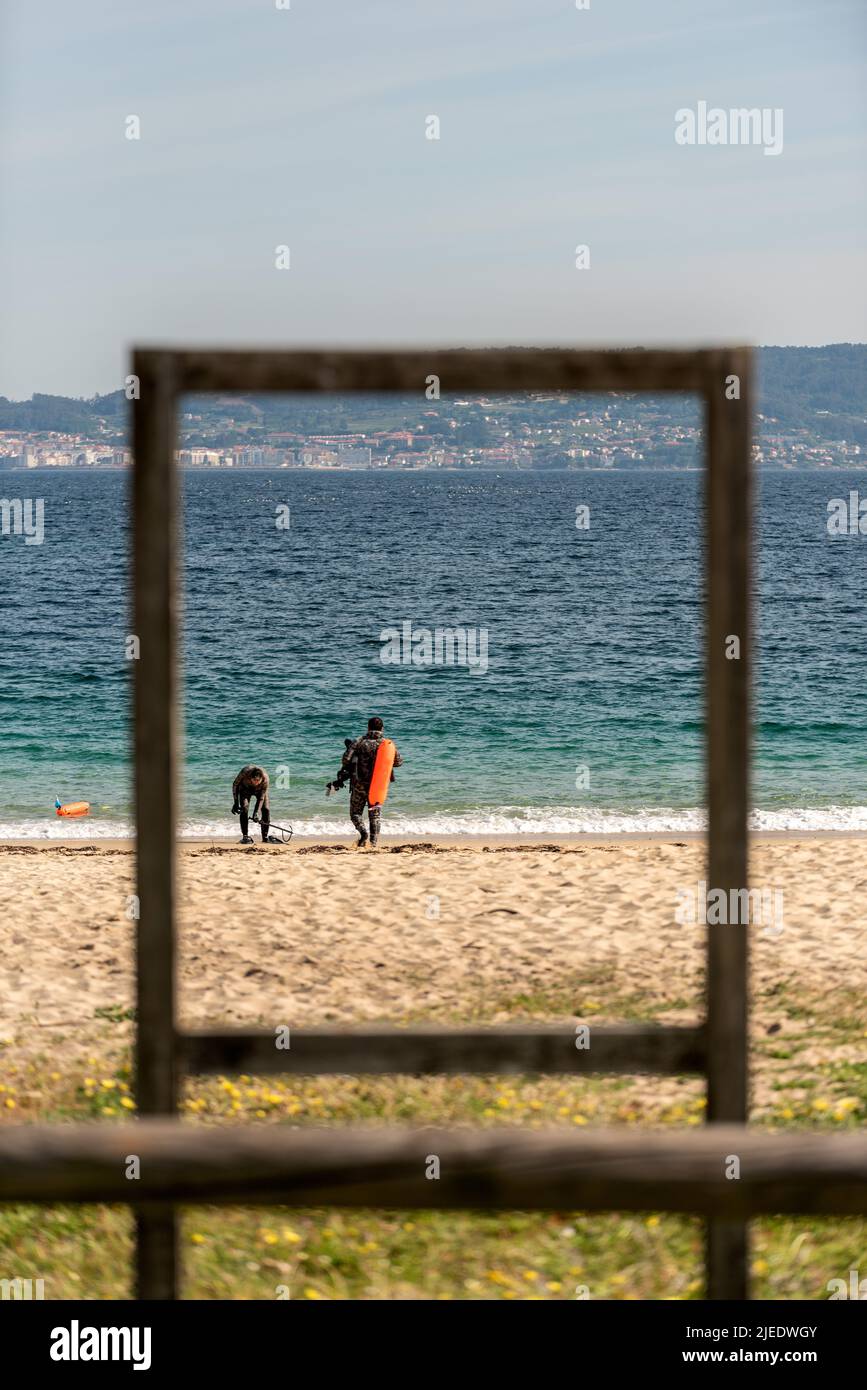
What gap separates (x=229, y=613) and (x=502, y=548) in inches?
1050

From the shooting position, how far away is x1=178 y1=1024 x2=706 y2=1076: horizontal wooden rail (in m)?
4.17

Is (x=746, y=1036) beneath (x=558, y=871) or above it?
above

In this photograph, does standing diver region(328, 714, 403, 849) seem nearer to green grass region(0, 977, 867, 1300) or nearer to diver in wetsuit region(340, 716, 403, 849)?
diver in wetsuit region(340, 716, 403, 849)

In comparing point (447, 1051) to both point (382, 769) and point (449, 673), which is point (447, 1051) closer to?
point (382, 769)

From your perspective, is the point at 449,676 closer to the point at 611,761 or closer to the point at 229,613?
the point at 611,761

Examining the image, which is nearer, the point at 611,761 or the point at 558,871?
the point at 558,871

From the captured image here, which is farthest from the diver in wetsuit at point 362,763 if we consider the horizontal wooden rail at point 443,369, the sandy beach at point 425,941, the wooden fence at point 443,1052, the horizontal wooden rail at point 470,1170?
the horizontal wooden rail at point 470,1170

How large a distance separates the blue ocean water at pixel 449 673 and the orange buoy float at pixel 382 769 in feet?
15.4

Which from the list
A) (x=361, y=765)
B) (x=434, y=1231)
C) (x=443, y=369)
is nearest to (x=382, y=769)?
(x=361, y=765)

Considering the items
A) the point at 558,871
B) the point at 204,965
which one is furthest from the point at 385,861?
the point at 204,965
